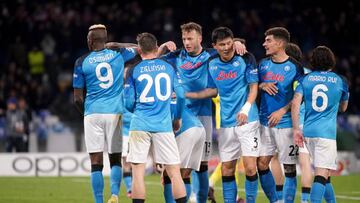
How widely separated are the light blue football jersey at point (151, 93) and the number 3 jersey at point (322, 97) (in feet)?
5.70

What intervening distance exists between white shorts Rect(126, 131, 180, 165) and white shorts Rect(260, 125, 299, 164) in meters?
1.76

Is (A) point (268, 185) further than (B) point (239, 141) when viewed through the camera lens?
Yes

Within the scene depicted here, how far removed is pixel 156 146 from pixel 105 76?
75.9 inches

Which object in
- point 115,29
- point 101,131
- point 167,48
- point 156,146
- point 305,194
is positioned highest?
point 115,29

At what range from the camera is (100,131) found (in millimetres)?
13352

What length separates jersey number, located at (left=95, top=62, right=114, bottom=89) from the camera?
13.3m

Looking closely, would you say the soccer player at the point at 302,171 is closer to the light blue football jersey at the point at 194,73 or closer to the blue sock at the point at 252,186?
the blue sock at the point at 252,186

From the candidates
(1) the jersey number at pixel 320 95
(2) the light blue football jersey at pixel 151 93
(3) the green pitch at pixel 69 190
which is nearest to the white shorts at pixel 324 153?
(1) the jersey number at pixel 320 95

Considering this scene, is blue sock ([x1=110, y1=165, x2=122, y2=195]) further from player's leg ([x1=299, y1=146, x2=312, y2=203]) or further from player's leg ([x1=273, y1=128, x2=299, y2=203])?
player's leg ([x1=299, y1=146, x2=312, y2=203])

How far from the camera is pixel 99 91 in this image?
13.3 m

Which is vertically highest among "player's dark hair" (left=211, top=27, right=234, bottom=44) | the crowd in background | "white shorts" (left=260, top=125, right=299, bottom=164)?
the crowd in background

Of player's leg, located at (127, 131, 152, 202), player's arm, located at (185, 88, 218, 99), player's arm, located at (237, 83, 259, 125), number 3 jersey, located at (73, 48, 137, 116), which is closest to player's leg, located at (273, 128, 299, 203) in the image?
player's arm, located at (237, 83, 259, 125)

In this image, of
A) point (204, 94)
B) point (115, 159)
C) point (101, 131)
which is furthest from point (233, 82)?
point (115, 159)

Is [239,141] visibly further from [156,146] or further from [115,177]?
[115,177]
